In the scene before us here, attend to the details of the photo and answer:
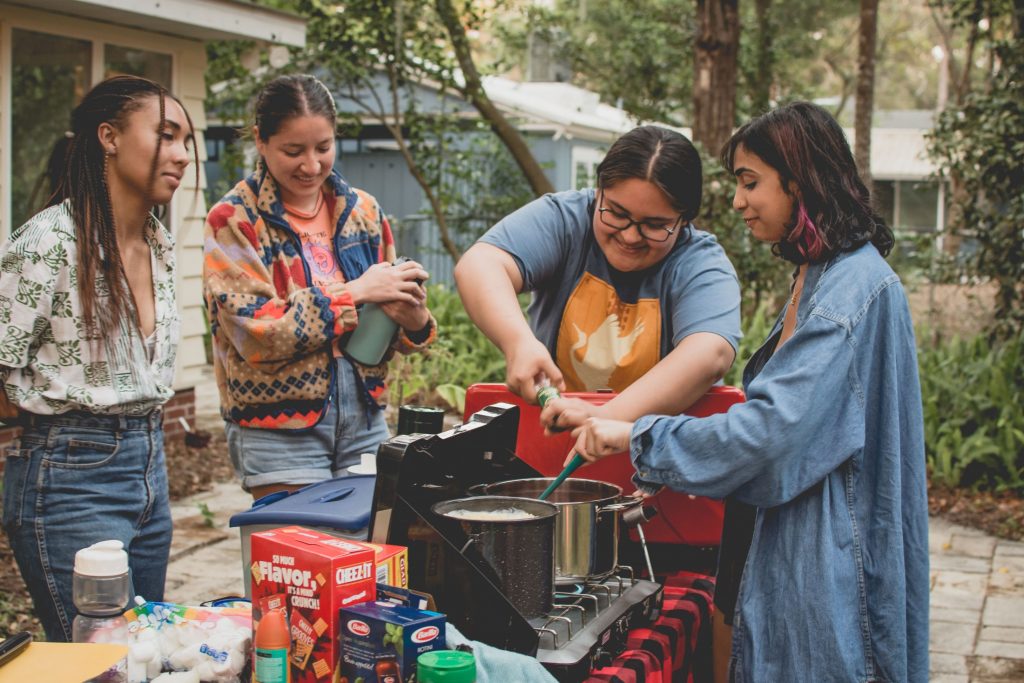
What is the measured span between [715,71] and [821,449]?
722 centimetres

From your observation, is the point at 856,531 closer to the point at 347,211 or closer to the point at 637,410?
the point at 637,410

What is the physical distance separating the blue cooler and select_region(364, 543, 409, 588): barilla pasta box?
8.3 inches

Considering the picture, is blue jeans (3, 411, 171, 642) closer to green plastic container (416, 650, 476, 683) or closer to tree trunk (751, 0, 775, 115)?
green plastic container (416, 650, 476, 683)

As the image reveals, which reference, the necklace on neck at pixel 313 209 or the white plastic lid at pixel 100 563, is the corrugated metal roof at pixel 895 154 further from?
the white plastic lid at pixel 100 563

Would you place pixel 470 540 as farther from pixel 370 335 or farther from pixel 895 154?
pixel 895 154

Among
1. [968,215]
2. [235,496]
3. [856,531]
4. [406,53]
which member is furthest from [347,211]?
[406,53]

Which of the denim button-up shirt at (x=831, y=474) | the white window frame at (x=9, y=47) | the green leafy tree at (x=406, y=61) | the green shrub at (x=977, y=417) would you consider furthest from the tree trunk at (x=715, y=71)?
the denim button-up shirt at (x=831, y=474)

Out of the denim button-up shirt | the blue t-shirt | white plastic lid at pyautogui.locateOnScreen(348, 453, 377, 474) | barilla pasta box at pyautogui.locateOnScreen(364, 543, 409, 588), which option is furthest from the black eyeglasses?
barilla pasta box at pyautogui.locateOnScreen(364, 543, 409, 588)

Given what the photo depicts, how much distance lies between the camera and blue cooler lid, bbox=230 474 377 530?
220cm

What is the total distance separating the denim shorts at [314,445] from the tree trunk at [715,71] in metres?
6.38

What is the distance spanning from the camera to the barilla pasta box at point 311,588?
1761 millimetres

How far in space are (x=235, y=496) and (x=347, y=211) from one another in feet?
13.5

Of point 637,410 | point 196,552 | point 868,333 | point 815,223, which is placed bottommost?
point 196,552

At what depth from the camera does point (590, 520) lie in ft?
7.21
